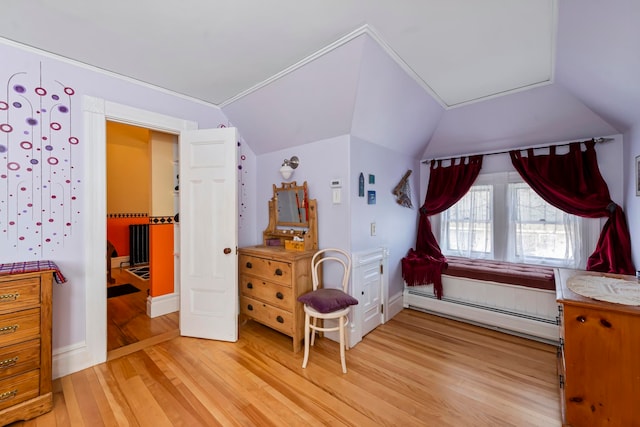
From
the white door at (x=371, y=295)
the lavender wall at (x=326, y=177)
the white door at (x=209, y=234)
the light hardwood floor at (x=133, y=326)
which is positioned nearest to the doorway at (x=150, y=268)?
the light hardwood floor at (x=133, y=326)

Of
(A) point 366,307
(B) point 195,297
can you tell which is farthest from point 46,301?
(A) point 366,307

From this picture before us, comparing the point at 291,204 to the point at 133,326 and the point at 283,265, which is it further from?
the point at 133,326

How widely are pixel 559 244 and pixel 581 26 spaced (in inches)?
96.2

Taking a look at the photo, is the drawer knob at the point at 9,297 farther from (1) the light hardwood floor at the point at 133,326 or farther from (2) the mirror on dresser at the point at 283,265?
(2) the mirror on dresser at the point at 283,265

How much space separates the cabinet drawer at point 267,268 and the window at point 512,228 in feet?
8.38

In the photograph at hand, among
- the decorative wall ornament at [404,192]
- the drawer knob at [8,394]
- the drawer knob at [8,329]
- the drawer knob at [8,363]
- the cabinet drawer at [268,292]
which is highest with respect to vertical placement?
the decorative wall ornament at [404,192]

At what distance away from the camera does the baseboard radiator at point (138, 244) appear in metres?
5.40

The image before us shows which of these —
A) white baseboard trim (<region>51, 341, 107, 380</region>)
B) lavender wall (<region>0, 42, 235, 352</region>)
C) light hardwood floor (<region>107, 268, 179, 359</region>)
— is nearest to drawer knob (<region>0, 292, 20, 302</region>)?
lavender wall (<region>0, 42, 235, 352</region>)

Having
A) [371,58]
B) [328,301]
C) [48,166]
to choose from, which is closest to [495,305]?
[328,301]

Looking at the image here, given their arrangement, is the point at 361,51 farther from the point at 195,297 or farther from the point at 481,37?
the point at 195,297

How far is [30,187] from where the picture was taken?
6.57 ft

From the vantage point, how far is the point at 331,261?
8.86ft

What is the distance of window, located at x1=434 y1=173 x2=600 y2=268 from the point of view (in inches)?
118

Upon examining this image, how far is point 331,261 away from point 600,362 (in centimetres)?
193
